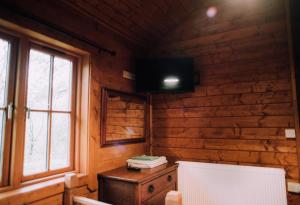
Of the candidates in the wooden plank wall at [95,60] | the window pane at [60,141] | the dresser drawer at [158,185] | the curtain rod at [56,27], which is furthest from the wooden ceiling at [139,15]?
the dresser drawer at [158,185]

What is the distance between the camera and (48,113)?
5.43ft

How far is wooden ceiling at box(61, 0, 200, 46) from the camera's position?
1901 mm

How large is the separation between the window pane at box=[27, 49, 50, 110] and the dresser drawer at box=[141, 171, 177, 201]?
3.51ft

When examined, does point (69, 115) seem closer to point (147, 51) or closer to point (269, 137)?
point (147, 51)

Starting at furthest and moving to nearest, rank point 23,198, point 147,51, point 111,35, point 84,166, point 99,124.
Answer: point 147,51, point 111,35, point 99,124, point 84,166, point 23,198

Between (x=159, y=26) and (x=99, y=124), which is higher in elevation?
(x=159, y=26)

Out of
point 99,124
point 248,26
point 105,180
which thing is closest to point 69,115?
point 99,124

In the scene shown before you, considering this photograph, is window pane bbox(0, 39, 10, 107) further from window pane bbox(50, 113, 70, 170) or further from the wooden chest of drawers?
the wooden chest of drawers

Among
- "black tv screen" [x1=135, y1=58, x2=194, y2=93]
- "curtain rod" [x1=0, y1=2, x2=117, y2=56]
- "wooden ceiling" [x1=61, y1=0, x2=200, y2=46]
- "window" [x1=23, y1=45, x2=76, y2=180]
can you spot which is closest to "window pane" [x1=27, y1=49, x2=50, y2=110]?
"window" [x1=23, y1=45, x2=76, y2=180]

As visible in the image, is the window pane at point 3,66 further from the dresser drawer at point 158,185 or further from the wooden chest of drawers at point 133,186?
the dresser drawer at point 158,185

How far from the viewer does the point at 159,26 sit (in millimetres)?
2557

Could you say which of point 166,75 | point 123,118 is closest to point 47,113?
point 123,118

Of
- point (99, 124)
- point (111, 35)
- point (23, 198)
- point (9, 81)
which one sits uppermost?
point (111, 35)

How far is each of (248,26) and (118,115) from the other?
175 centimetres
